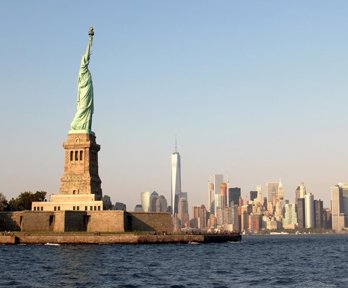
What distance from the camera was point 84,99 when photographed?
148 metres

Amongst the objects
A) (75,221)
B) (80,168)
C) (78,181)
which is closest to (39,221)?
(75,221)

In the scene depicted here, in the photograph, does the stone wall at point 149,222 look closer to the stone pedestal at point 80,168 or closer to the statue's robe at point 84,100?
the stone pedestal at point 80,168

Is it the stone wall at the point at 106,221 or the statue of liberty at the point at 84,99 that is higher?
the statue of liberty at the point at 84,99

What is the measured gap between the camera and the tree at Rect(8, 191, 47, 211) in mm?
158250

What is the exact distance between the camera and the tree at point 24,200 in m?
158

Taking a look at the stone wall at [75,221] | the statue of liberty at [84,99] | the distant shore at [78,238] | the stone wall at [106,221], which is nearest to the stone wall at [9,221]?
the distant shore at [78,238]

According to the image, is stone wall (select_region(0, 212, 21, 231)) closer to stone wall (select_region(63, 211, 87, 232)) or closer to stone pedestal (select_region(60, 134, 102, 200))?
stone wall (select_region(63, 211, 87, 232))

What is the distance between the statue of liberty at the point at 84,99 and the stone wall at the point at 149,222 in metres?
23.3

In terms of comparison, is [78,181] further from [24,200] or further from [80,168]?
[24,200]

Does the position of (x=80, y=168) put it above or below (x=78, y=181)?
above

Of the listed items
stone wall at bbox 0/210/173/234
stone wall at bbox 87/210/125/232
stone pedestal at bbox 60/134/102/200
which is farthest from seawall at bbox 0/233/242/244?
stone pedestal at bbox 60/134/102/200

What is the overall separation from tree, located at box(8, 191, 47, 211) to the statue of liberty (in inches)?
1005

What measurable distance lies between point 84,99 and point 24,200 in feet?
106

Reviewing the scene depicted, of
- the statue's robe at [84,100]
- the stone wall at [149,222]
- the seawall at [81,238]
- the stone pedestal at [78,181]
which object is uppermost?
the statue's robe at [84,100]
